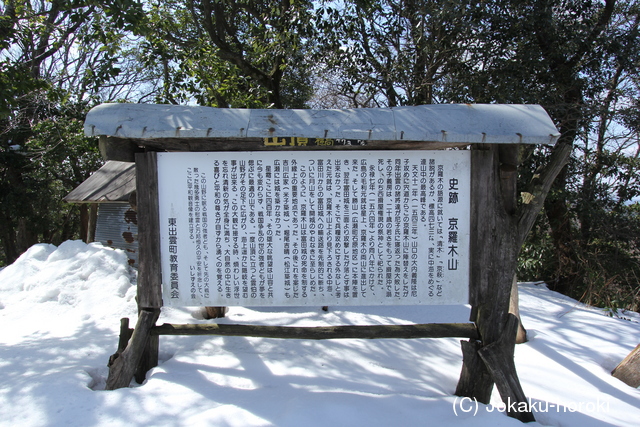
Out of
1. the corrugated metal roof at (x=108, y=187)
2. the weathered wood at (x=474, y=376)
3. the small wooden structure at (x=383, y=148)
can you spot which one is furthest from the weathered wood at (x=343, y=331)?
the corrugated metal roof at (x=108, y=187)

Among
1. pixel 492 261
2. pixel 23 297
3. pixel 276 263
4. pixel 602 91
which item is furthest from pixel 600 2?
pixel 23 297

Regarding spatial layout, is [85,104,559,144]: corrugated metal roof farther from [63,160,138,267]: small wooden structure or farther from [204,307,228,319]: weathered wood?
[63,160,138,267]: small wooden structure

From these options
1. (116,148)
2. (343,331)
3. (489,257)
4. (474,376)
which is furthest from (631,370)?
(116,148)

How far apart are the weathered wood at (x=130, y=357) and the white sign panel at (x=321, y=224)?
21.3 inches

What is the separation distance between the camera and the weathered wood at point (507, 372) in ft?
9.25

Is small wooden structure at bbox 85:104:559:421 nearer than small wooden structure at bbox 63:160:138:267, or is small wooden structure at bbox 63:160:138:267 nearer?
small wooden structure at bbox 85:104:559:421

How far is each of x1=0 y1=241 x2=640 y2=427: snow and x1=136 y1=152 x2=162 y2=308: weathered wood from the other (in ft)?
2.30

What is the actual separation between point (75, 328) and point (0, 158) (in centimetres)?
917

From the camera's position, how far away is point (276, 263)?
3070 mm

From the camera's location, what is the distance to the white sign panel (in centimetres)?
304

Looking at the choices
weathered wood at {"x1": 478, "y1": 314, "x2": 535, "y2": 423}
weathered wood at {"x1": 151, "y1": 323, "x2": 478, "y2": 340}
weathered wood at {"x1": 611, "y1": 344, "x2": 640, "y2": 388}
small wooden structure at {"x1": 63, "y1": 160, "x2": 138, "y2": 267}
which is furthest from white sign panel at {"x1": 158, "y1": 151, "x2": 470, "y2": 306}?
small wooden structure at {"x1": 63, "y1": 160, "x2": 138, "y2": 267}

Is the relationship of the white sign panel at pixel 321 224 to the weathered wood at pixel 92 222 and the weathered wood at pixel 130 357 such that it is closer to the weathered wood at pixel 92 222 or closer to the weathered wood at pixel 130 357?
the weathered wood at pixel 130 357

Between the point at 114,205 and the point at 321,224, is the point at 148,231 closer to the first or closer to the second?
the point at 321,224

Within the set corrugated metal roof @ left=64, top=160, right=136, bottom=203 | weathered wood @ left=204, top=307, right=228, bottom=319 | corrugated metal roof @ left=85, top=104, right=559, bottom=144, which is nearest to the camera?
corrugated metal roof @ left=85, top=104, right=559, bottom=144
